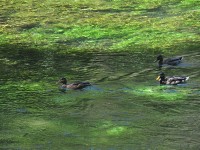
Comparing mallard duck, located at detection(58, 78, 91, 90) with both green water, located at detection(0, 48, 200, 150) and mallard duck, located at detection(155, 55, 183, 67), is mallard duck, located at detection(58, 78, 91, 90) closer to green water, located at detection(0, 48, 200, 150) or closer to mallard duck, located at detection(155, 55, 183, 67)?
green water, located at detection(0, 48, 200, 150)

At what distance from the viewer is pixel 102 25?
29781 millimetres

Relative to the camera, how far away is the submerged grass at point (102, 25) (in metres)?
25.7

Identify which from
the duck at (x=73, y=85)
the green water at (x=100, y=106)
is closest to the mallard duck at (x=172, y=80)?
the green water at (x=100, y=106)

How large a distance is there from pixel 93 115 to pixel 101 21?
15191 mm

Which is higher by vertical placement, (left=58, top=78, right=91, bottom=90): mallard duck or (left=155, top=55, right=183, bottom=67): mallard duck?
(left=58, top=78, right=91, bottom=90): mallard duck

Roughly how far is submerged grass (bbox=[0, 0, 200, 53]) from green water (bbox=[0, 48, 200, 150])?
290cm

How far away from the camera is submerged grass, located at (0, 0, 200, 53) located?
25.7 m

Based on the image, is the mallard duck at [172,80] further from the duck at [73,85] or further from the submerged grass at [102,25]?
the submerged grass at [102,25]

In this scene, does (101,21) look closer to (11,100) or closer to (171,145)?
(11,100)

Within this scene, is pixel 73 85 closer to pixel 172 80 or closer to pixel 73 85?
pixel 73 85

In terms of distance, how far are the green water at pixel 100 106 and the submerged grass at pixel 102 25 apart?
9.51 ft

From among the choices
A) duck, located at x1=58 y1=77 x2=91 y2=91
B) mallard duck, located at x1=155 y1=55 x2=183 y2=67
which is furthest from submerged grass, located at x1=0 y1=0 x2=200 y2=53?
duck, located at x1=58 y1=77 x2=91 y2=91

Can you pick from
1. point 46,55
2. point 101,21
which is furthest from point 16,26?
point 46,55

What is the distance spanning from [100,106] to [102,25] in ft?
43.6
